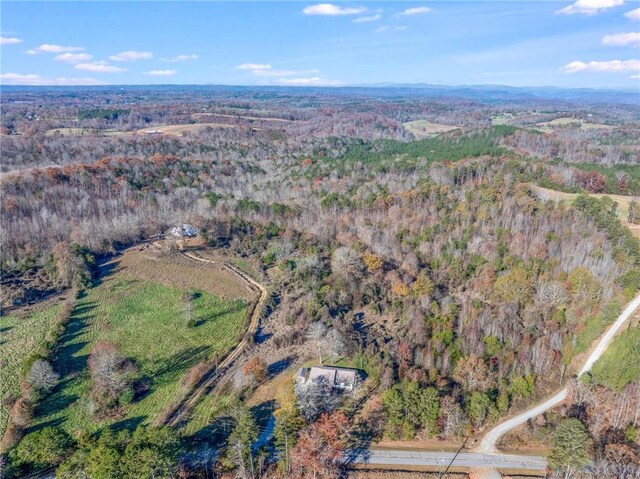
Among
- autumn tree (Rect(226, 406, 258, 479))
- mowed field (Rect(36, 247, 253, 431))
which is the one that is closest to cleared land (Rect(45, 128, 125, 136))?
mowed field (Rect(36, 247, 253, 431))

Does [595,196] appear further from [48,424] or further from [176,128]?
[176,128]

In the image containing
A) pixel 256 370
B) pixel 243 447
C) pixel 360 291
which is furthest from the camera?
pixel 360 291

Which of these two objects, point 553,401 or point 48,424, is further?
point 553,401

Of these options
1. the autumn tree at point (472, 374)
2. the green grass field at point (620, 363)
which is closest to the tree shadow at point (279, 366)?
the autumn tree at point (472, 374)

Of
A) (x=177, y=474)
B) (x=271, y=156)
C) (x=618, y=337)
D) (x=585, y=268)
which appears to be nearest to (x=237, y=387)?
(x=177, y=474)

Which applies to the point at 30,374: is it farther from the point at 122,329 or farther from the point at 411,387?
the point at 411,387

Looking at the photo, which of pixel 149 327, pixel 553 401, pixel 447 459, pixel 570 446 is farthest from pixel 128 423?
pixel 553 401

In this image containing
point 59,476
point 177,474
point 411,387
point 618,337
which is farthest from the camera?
point 618,337
